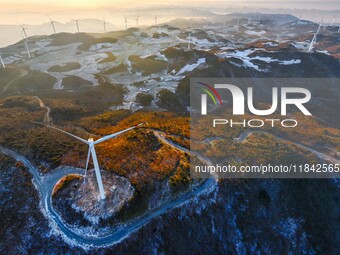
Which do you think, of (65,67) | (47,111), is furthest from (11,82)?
(47,111)

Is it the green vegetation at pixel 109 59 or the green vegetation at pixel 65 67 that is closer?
the green vegetation at pixel 65 67

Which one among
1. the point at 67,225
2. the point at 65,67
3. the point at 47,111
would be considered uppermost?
the point at 65,67

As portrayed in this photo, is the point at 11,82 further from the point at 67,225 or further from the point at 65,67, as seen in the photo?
the point at 67,225

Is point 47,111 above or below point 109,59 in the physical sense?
below

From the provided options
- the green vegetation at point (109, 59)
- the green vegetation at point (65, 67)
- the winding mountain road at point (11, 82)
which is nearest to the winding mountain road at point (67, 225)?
the winding mountain road at point (11, 82)

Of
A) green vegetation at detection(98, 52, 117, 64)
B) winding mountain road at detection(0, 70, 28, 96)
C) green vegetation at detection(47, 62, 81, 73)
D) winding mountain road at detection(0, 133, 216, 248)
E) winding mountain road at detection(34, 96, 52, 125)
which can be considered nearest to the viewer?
winding mountain road at detection(0, 133, 216, 248)

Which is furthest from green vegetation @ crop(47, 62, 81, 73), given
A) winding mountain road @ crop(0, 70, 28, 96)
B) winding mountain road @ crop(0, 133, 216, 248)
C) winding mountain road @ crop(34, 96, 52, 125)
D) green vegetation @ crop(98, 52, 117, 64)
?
Answer: winding mountain road @ crop(0, 133, 216, 248)

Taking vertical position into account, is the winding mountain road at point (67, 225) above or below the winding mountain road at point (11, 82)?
below

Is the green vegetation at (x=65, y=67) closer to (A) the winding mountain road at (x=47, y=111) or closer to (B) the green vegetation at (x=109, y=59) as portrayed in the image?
(B) the green vegetation at (x=109, y=59)

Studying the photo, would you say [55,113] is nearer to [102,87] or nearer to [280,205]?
[102,87]

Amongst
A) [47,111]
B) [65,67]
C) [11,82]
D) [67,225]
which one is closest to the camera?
[67,225]

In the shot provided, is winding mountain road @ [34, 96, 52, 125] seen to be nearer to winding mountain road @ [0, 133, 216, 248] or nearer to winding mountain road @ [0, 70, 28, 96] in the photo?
winding mountain road @ [0, 133, 216, 248]
